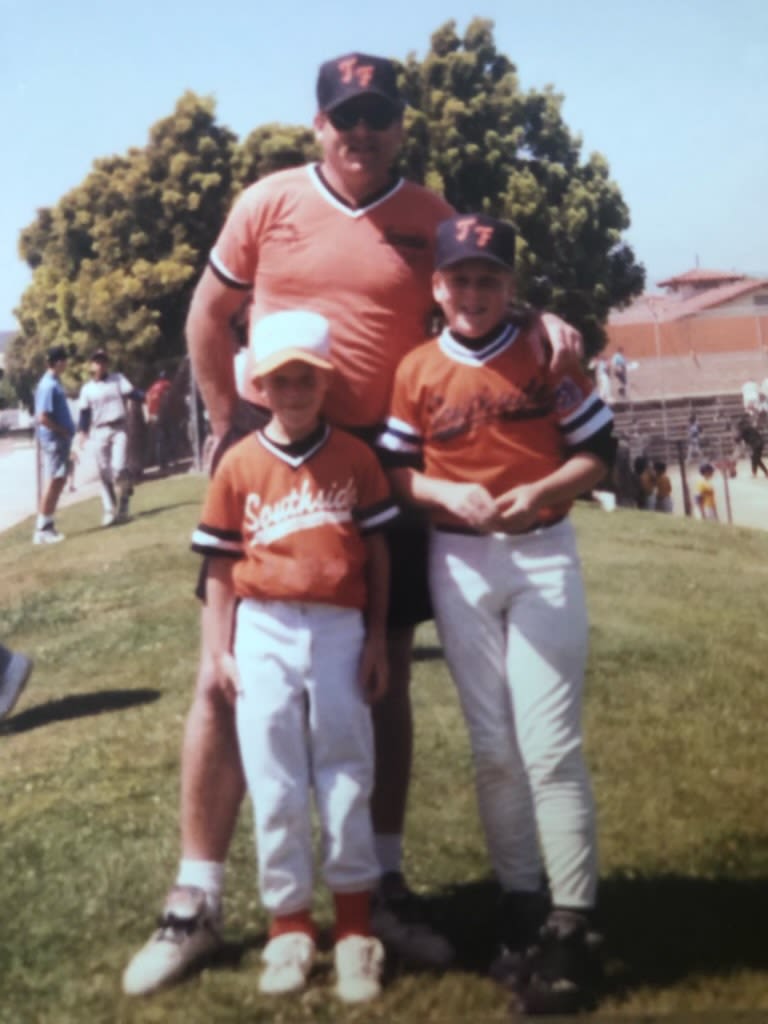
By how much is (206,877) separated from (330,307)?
2.90 feet

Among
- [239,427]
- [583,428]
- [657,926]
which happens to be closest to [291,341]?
[239,427]

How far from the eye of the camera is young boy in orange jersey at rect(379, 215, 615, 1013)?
188cm

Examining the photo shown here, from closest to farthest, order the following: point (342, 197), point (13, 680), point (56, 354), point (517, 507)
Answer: point (517, 507)
point (342, 197)
point (56, 354)
point (13, 680)

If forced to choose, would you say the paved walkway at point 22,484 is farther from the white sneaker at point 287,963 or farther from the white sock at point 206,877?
the white sneaker at point 287,963

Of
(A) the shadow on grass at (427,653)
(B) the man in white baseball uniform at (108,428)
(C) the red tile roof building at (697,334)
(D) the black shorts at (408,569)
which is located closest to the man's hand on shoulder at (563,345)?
(D) the black shorts at (408,569)

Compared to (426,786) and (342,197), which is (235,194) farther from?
(426,786)

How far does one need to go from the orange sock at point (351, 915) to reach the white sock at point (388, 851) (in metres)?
0.18

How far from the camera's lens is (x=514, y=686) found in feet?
6.26

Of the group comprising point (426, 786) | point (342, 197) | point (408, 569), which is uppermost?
point (342, 197)

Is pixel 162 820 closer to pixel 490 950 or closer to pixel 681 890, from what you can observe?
pixel 490 950

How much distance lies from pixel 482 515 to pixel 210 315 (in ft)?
1.75

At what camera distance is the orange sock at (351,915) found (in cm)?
190

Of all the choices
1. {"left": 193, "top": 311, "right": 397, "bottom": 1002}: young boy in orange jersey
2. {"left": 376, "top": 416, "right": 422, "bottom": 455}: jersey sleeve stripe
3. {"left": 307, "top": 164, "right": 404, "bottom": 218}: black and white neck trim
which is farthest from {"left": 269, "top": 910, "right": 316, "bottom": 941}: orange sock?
{"left": 307, "top": 164, "right": 404, "bottom": 218}: black and white neck trim

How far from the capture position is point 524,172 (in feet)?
7.43
